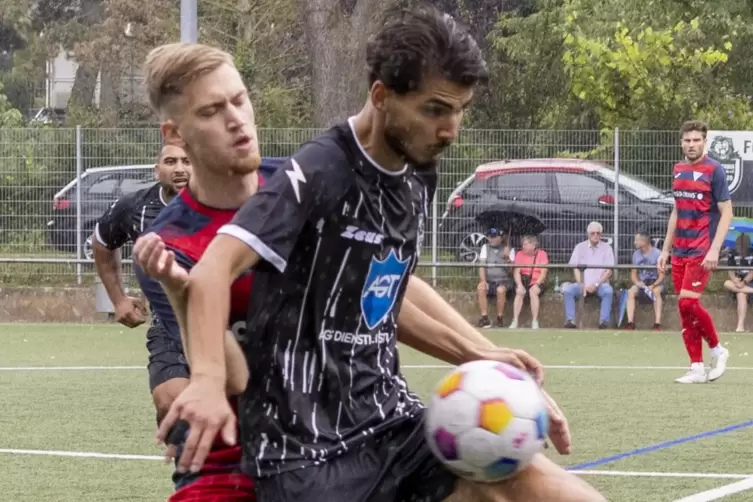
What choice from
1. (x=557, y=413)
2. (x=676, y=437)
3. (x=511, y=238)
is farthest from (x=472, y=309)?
(x=557, y=413)

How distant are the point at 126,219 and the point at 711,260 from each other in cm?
662

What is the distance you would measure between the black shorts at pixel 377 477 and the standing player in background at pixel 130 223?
3300 mm

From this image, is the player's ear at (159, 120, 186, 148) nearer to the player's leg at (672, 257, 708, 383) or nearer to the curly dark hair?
the curly dark hair

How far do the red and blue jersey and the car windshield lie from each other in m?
5.02

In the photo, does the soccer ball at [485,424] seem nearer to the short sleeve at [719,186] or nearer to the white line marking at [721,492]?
the white line marking at [721,492]

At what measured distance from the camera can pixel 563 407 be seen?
10.8 m

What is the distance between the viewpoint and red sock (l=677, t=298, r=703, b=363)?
12758mm

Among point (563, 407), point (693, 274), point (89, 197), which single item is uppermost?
point (89, 197)

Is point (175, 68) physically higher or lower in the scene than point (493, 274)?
higher

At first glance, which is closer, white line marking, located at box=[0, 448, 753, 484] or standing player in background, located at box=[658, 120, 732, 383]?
white line marking, located at box=[0, 448, 753, 484]

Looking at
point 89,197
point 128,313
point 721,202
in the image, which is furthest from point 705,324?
point 89,197

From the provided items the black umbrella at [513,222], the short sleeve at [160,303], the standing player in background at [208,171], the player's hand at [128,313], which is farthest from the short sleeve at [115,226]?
the black umbrella at [513,222]

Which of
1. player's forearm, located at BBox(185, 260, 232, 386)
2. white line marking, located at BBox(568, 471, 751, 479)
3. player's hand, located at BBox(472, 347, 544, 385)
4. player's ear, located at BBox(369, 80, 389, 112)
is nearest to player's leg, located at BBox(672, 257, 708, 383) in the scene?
white line marking, located at BBox(568, 471, 751, 479)

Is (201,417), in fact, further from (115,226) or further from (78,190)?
(78,190)
